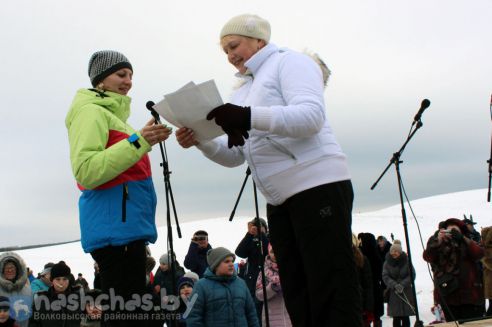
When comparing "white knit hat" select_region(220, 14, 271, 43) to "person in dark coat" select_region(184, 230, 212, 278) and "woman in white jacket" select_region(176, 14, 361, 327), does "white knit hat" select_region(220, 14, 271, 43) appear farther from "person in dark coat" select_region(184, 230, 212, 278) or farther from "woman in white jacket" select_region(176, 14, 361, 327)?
"person in dark coat" select_region(184, 230, 212, 278)

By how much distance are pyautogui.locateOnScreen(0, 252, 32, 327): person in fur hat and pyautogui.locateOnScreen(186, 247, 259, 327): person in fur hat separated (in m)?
2.60

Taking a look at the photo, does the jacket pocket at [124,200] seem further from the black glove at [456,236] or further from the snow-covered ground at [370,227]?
the snow-covered ground at [370,227]

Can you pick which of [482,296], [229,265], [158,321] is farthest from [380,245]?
[158,321]

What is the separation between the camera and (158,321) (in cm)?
342

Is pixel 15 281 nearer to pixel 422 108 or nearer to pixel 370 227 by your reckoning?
pixel 422 108

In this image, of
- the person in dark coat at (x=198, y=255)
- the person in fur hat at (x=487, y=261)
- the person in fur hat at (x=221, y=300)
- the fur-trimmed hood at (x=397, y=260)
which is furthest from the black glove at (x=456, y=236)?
the person in dark coat at (x=198, y=255)

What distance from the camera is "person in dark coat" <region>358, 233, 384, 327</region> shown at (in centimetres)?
1142

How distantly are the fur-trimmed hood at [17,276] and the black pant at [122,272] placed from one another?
513cm

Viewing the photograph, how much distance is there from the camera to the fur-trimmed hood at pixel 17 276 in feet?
25.8

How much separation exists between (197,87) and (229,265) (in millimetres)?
3816

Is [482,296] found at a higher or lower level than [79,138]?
lower

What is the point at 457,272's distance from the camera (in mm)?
8391

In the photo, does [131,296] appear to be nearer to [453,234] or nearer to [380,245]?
[453,234]

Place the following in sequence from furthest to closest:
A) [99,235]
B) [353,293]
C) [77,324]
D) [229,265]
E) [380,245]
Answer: [380,245]
[77,324]
[229,265]
[99,235]
[353,293]
